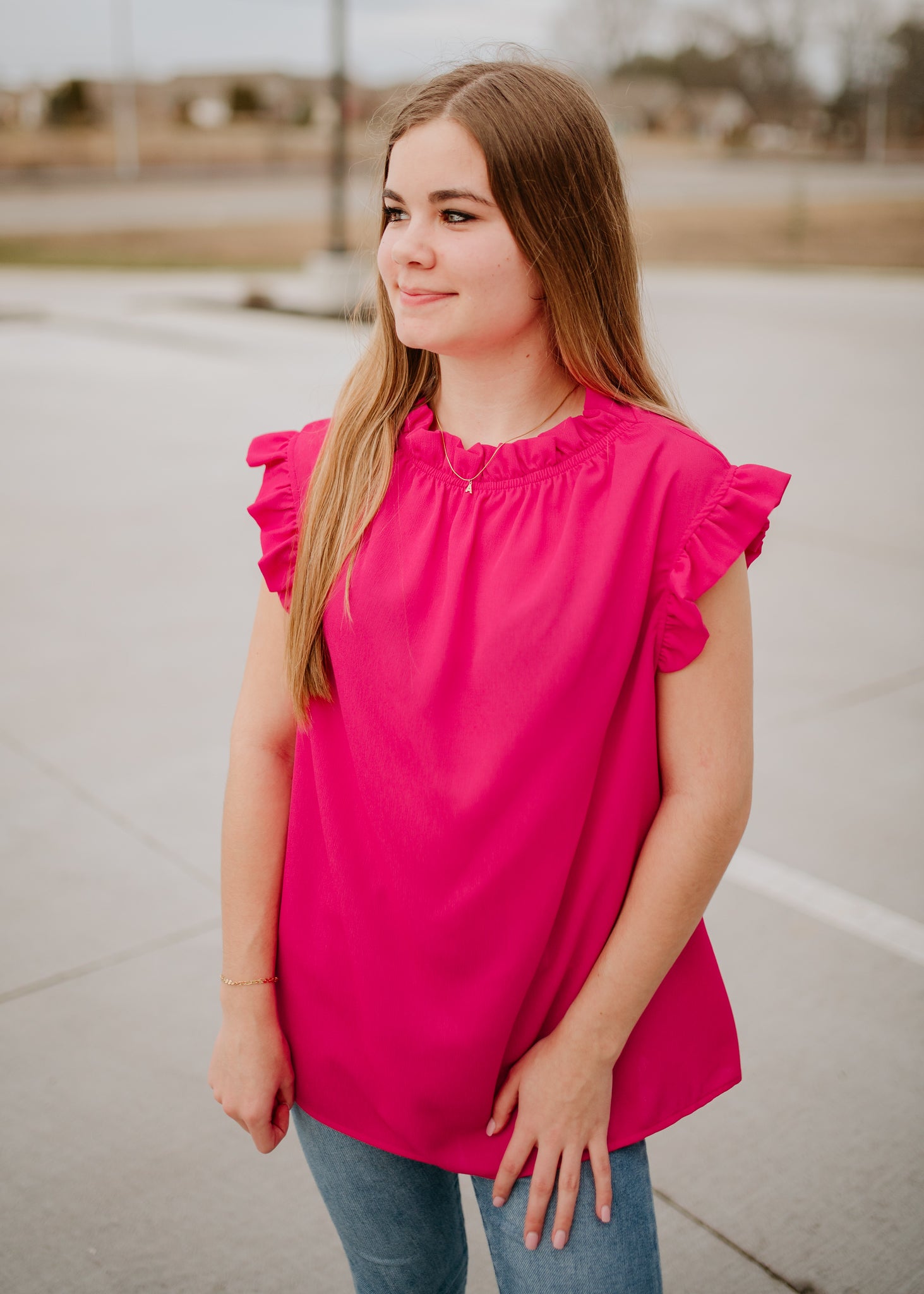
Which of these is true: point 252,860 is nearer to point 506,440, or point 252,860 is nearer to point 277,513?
Result: point 277,513

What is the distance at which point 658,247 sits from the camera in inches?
995

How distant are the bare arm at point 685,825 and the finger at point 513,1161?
0.12m

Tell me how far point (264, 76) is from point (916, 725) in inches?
2716

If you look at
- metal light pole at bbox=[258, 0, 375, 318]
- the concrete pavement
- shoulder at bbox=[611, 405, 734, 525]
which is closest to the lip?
shoulder at bbox=[611, 405, 734, 525]

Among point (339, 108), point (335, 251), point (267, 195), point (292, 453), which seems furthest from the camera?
point (267, 195)

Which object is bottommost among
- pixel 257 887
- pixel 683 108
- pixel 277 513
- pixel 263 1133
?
pixel 263 1133

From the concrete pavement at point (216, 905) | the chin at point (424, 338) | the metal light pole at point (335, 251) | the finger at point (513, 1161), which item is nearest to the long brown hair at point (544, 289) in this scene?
the chin at point (424, 338)

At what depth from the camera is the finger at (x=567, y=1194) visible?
4.09 ft

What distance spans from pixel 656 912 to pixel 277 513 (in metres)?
0.64

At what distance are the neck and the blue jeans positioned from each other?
2.62 ft

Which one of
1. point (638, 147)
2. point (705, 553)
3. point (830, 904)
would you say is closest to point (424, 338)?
point (705, 553)

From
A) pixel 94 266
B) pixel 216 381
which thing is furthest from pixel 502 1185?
pixel 94 266

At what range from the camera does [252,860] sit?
1459 mm

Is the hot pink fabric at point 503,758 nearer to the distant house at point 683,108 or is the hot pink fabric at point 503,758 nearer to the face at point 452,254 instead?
the face at point 452,254
